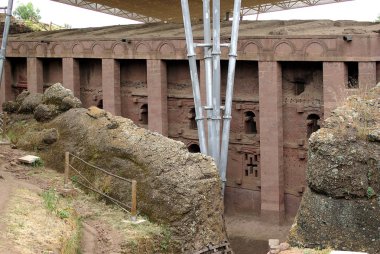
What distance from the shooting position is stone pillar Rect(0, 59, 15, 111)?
25.5 metres

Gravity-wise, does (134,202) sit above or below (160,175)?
below

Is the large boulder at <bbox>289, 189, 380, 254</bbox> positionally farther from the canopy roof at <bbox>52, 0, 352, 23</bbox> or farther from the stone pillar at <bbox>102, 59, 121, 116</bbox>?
the canopy roof at <bbox>52, 0, 352, 23</bbox>

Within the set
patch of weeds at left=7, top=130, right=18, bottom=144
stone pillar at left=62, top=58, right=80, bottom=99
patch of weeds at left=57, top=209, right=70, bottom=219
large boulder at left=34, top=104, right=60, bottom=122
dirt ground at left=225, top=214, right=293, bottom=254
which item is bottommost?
dirt ground at left=225, top=214, right=293, bottom=254

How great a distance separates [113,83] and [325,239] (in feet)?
44.3

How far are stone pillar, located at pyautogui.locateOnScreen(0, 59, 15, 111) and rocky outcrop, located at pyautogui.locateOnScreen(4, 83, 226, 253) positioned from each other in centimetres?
1222

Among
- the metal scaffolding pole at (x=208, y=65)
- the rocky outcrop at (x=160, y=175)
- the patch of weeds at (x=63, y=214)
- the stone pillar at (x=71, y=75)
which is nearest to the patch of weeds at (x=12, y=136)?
the rocky outcrop at (x=160, y=175)

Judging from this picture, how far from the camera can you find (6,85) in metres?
25.6

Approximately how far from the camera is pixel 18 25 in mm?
29250

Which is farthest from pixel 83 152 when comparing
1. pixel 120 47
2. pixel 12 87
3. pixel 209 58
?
pixel 12 87

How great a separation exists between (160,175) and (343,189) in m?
4.15

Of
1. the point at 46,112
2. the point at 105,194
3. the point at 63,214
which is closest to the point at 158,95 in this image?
the point at 46,112

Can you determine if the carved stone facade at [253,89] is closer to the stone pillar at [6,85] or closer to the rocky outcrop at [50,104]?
the stone pillar at [6,85]

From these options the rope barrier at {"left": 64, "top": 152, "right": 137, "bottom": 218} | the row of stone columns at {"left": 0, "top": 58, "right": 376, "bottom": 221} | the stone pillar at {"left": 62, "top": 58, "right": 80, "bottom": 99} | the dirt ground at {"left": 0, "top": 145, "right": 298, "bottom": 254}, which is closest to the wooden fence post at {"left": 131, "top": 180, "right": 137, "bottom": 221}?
the rope barrier at {"left": 64, "top": 152, "right": 137, "bottom": 218}

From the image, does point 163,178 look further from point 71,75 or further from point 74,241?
point 71,75
